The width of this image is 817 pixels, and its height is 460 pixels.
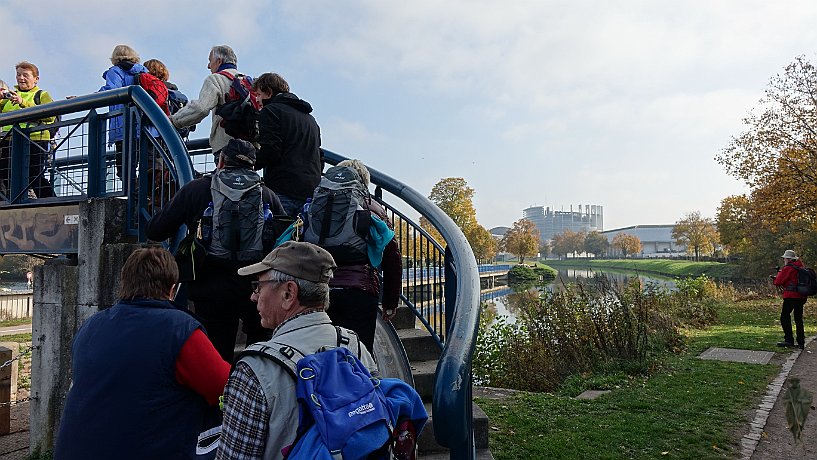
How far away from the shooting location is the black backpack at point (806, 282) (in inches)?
410

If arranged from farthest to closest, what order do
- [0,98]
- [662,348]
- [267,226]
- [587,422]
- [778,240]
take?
[778,240], [662,348], [0,98], [587,422], [267,226]

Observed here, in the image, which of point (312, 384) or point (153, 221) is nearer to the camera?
point (312, 384)

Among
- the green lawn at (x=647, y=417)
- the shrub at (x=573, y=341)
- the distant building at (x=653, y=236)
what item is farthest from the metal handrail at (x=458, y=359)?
the distant building at (x=653, y=236)

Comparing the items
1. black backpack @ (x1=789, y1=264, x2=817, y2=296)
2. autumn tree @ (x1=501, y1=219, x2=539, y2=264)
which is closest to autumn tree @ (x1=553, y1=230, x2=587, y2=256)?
autumn tree @ (x1=501, y1=219, x2=539, y2=264)

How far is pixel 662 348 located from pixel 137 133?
915 cm

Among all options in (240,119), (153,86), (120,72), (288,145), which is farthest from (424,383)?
(120,72)

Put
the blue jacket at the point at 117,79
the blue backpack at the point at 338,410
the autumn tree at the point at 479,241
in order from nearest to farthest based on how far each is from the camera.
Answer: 1. the blue backpack at the point at 338,410
2. the blue jacket at the point at 117,79
3. the autumn tree at the point at 479,241

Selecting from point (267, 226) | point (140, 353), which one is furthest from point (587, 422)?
point (140, 353)

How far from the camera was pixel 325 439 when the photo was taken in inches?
60.2

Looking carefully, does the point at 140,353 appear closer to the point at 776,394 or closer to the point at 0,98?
the point at 0,98

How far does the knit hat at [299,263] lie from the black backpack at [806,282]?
1127 centimetres

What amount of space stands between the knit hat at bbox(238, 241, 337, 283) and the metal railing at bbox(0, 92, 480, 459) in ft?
3.13

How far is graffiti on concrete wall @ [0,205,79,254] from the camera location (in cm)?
477

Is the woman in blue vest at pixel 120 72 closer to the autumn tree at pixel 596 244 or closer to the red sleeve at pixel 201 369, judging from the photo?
the red sleeve at pixel 201 369
